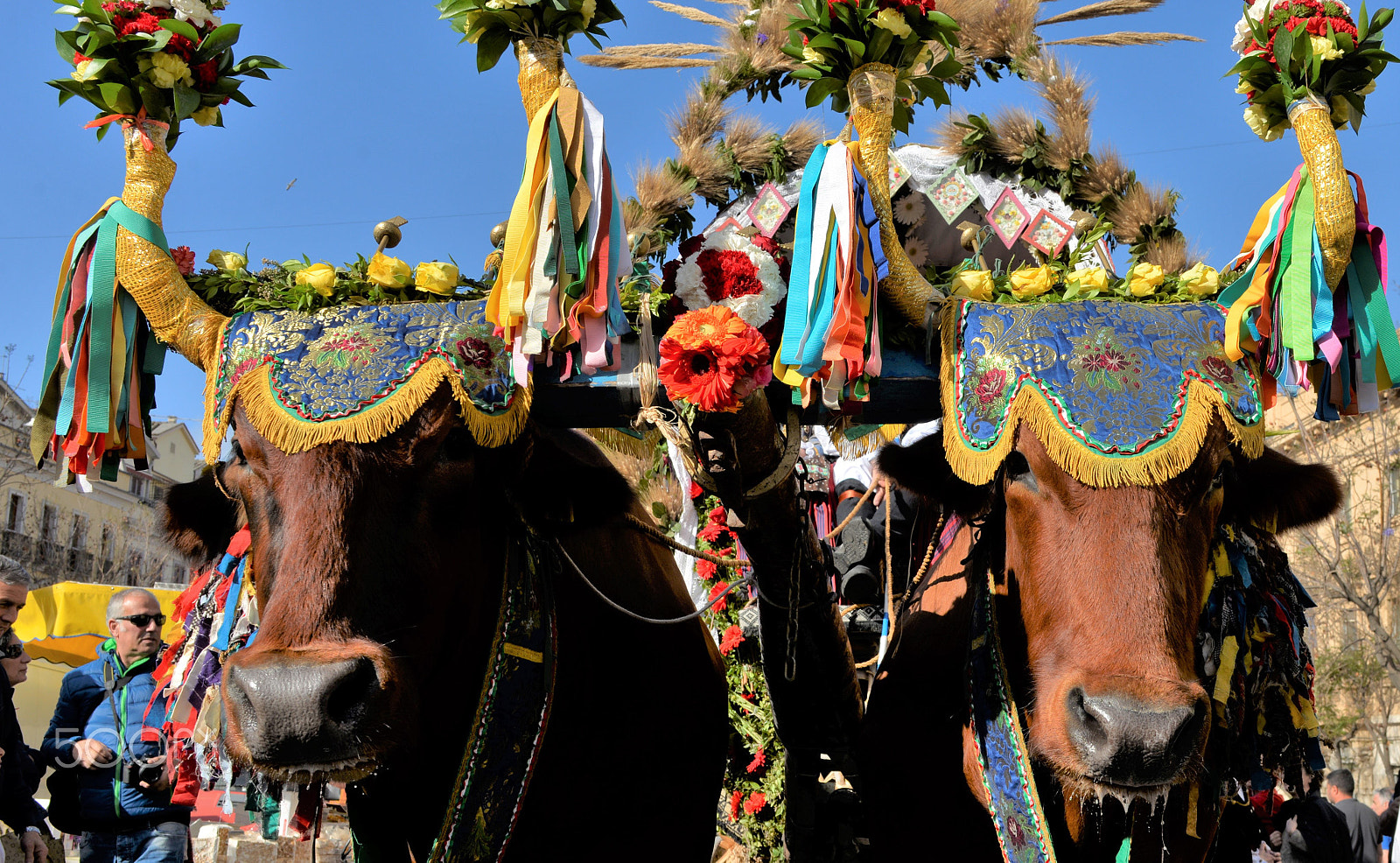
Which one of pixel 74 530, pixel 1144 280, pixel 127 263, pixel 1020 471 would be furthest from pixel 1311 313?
pixel 74 530

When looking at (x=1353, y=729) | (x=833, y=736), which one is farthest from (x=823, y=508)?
(x=1353, y=729)

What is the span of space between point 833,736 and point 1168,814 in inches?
46.1

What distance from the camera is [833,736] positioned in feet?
13.7

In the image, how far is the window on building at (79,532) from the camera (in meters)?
34.8

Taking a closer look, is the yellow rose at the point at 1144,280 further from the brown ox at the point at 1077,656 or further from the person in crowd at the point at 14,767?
the person in crowd at the point at 14,767

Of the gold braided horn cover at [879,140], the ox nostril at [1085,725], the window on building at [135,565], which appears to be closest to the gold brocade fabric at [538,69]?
the gold braided horn cover at [879,140]

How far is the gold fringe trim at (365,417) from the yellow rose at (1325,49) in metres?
2.40

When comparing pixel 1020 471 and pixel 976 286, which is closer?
pixel 1020 471

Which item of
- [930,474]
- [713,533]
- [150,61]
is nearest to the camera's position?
[150,61]

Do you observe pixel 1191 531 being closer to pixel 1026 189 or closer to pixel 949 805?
pixel 949 805

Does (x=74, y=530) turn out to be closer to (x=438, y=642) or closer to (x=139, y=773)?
(x=139, y=773)

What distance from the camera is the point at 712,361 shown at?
2.72 metres

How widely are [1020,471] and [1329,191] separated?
3.64 feet

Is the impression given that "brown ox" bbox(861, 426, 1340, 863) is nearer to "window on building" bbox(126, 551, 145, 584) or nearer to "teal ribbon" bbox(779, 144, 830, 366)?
"teal ribbon" bbox(779, 144, 830, 366)
